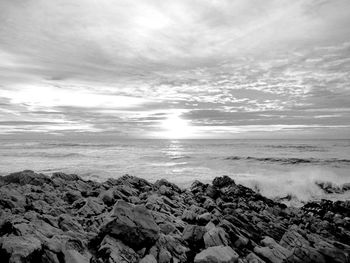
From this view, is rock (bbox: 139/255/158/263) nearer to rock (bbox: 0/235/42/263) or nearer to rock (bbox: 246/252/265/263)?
rock (bbox: 0/235/42/263)

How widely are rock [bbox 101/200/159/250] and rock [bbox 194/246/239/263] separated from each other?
128cm

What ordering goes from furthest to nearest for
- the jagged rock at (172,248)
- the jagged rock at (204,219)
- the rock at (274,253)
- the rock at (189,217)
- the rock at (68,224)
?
1. the rock at (189,217)
2. the jagged rock at (204,219)
3. the rock at (68,224)
4. the rock at (274,253)
5. the jagged rock at (172,248)

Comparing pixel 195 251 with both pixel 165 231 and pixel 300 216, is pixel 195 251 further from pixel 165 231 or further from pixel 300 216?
pixel 300 216

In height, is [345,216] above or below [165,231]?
below

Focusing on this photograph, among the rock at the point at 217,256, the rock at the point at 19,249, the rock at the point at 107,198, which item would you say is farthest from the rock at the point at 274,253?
the rock at the point at 107,198

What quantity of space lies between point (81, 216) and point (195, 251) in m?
3.92

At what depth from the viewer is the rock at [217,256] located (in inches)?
244

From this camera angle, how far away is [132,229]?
680 cm

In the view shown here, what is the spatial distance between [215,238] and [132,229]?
236 cm

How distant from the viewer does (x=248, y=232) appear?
8680mm

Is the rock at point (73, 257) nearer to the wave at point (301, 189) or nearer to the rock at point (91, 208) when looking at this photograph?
the rock at point (91, 208)

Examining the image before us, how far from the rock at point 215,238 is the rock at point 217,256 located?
2.82 ft

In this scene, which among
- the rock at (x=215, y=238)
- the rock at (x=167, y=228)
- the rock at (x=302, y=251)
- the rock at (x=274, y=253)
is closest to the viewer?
the rock at (x=302, y=251)

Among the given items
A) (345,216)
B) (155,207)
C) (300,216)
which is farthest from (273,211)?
(155,207)
